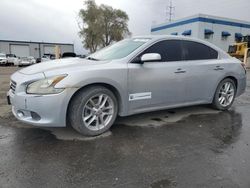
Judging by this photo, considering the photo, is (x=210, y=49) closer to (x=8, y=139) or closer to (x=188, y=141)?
(x=188, y=141)

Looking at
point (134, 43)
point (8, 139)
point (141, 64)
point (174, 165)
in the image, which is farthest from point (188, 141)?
point (8, 139)

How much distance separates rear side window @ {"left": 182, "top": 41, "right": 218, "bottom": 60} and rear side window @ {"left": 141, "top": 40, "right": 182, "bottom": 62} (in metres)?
0.17

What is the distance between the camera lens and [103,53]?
14.7 feet

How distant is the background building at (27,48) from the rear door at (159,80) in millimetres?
49967

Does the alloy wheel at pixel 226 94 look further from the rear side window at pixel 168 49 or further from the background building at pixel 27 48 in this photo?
the background building at pixel 27 48

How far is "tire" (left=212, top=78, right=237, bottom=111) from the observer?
196 inches

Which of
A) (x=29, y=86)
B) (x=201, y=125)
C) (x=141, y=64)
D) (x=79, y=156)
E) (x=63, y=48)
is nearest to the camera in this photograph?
(x=79, y=156)

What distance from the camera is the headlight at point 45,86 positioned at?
314cm

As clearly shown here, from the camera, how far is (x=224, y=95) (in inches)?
201

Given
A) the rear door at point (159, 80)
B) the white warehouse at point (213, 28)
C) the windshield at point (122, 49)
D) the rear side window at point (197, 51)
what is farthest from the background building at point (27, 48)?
the rear door at point (159, 80)

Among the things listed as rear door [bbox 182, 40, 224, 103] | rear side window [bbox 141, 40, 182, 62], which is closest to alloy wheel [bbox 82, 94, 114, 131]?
rear side window [bbox 141, 40, 182, 62]

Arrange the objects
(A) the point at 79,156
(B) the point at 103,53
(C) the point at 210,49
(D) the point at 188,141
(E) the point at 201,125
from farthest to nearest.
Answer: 1. (C) the point at 210,49
2. (B) the point at 103,53
3. (E) the point at 201,125
4. (D) the point at 188,141
5. (A) the point at 79,156

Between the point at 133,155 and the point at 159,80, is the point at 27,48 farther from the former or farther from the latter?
the point at 133,155

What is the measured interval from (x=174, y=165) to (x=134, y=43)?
7.73 ft
